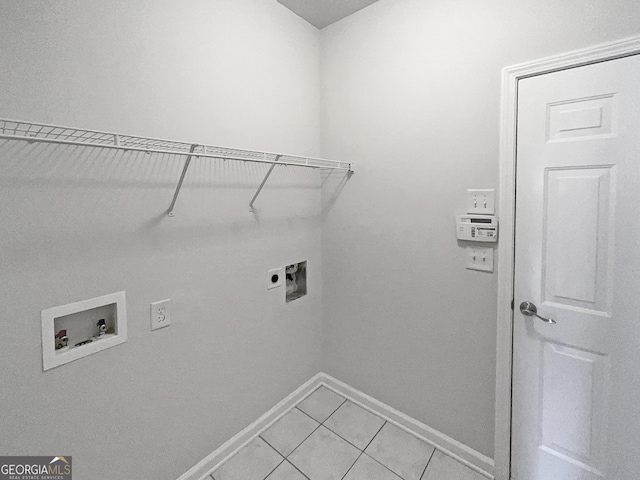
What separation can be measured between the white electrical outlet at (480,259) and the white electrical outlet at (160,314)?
5.02 ft

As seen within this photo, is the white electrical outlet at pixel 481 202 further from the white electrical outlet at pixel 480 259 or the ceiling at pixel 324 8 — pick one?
the ceiling at pixel 324 8

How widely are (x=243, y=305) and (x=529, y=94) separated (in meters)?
1.79

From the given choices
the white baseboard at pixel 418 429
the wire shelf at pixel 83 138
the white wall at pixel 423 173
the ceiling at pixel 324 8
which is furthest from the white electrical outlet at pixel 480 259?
the ceiling at pixel 324 8

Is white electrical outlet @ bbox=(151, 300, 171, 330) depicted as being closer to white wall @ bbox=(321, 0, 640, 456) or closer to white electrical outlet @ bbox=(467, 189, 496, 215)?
white wall @ bbox=(321, 0, 640, 456)

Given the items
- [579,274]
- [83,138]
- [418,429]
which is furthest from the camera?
[418,429]

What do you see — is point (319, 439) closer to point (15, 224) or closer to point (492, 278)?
point (492, 278)

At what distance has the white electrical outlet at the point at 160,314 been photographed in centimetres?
133

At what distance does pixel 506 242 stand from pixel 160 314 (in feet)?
5.51

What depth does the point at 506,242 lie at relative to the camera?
4.67 ft

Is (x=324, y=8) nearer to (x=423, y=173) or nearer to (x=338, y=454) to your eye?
(x=423, y=173)

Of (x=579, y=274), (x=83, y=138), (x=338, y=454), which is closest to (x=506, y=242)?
(x=579, y=274)

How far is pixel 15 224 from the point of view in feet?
3.19

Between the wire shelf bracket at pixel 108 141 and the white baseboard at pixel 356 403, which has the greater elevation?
the wire shelf bracket at pixel 108 141

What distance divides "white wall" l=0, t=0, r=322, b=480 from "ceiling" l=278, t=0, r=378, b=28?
0.18 feet
